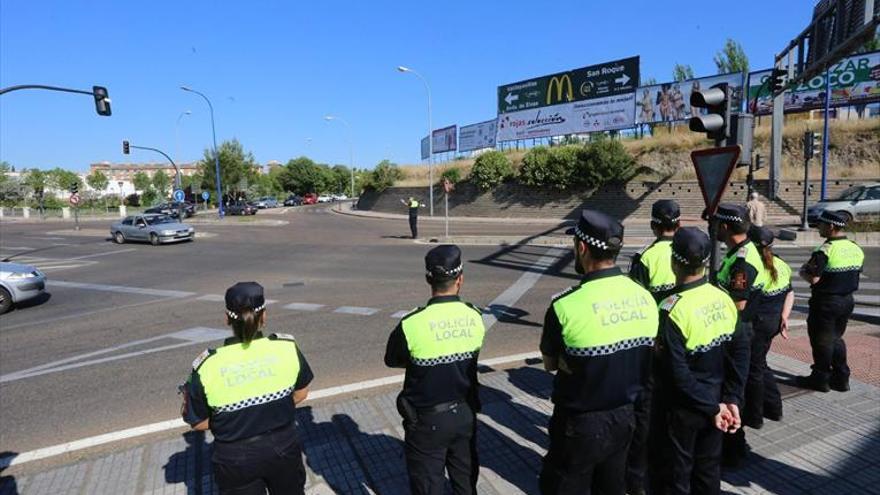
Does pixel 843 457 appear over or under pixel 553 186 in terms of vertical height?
under

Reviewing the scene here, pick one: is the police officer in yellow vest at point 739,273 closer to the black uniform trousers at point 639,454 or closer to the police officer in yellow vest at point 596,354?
the black uniform trousers at point 639,454

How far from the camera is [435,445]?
277 cm

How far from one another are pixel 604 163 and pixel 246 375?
103 ft

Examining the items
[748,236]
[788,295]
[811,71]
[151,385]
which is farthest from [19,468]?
[811,71]

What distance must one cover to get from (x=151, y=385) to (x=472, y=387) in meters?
4.81

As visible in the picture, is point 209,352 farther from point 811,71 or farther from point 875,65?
point 875,65

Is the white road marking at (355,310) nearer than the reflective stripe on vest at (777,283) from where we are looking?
No

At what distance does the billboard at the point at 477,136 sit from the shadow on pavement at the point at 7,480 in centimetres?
3859

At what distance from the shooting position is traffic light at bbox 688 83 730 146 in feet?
15.0

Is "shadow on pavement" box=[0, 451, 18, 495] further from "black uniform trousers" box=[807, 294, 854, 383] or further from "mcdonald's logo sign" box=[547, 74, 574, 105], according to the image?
"mcdonald's logo sign" box=[547, 74, 574, 105]

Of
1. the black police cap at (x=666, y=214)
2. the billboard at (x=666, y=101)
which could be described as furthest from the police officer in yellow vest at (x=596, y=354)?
the billboard at (x=666, y=101)

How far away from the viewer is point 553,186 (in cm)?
3431

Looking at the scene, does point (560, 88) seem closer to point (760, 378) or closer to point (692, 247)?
point (760, 378)

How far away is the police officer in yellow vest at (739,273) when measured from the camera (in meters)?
3.62
